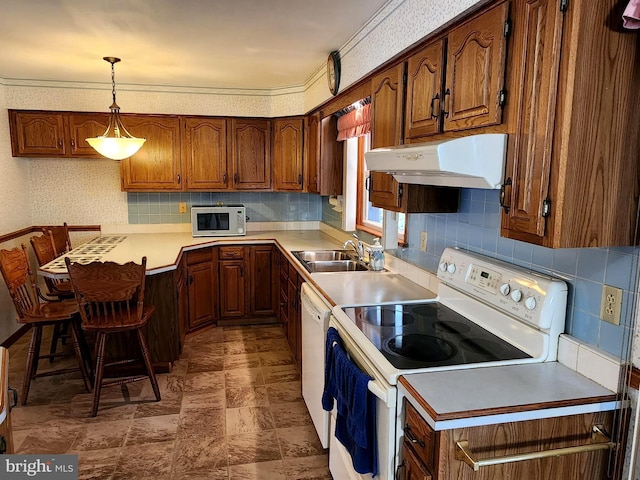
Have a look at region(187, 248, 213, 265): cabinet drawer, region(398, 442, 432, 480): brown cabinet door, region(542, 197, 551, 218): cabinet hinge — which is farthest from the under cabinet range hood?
region(187, 248, 213, 265): cabinet drawer

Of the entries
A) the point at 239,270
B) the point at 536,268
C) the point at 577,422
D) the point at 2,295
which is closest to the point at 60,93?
the point at 2,295

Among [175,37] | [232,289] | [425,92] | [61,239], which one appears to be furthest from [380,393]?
[61,239]

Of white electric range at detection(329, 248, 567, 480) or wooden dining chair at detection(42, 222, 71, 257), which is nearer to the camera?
white electric range at detection(329, 248, 567, 480)

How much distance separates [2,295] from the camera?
3877 mm

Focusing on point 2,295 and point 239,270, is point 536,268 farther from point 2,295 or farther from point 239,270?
point 2,295

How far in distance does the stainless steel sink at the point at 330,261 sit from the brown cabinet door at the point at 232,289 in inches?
37.5

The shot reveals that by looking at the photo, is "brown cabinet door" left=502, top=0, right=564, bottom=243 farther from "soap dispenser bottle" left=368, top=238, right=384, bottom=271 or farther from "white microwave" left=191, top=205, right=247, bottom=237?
"white microwave" left=191, top=205, right=247, bottom=237

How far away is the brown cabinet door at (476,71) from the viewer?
4.79 feet

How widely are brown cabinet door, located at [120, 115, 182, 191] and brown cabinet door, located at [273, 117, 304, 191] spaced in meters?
0.94

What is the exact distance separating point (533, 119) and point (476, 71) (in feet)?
1.22

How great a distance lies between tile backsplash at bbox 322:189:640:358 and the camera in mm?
1332

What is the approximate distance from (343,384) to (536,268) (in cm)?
85

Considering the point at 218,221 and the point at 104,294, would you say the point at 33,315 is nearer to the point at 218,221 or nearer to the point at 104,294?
the point at 104,294

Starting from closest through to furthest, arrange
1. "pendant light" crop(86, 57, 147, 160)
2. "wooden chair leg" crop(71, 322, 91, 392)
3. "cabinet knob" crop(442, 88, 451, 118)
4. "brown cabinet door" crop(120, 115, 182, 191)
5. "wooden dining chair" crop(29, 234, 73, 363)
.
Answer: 1. "cabinet knob" crop(442, 88, 451, 118)
2. "wooden chair leg" crop(71, 322, 91, 392)
3. "pendant light" crop(86, 57, 147, 160)
4. "wooden dining chair" crop(29, 234, 73, 363)
5. "brown cabinet door" crop(120, 115, 182, 191)
